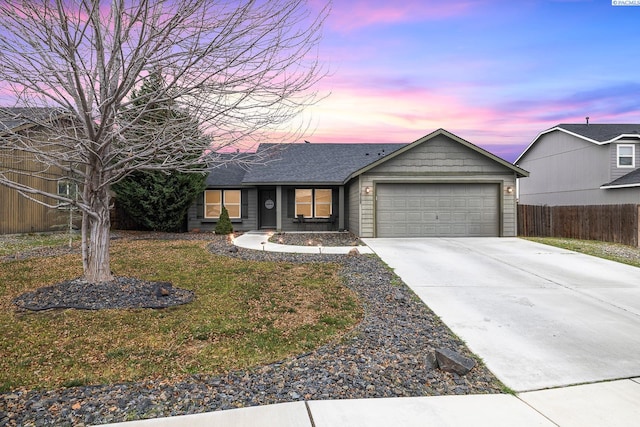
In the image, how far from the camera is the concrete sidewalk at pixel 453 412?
108 inches

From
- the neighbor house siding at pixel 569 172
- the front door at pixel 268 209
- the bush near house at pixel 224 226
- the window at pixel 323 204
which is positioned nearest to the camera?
the bush near house at pixel 224 226

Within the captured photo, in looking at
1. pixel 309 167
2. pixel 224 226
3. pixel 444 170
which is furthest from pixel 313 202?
pixel 444 170

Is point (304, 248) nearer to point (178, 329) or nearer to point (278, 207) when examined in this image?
point (278, 207)

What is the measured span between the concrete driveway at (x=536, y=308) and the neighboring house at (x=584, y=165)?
12.0 metres

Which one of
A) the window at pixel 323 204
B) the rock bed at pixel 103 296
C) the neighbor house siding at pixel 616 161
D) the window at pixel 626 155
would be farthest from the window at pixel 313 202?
the window at pixel 626 155

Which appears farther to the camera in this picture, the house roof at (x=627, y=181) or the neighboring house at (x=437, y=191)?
the house roof at (x=627, y=181)

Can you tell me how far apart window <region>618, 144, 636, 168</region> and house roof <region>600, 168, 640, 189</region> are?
1.81 feet

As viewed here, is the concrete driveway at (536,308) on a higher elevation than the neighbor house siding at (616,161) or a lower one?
lower

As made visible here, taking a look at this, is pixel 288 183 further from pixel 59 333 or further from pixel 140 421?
pixel 140 421

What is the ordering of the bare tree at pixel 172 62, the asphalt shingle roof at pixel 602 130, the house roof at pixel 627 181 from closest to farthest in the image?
the bare tree at pixel 172 62, the house roof at pixel 627 181, the asphalt shingle roof at pixel 602 130

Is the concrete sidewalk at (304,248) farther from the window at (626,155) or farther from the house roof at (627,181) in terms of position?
the window at (626,155)

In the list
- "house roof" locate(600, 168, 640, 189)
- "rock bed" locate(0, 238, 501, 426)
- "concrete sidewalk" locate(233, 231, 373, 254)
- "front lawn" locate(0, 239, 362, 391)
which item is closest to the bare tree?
"front lawn" locate(0, 239, 362, 391)

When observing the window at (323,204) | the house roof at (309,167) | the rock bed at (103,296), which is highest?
the house roof at (309,167)

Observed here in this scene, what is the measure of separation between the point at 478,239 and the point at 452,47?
7060 millimetres
